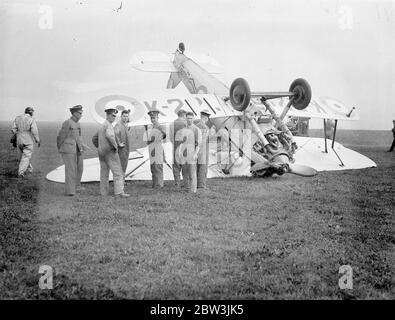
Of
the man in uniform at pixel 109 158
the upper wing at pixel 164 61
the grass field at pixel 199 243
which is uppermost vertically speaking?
the upper wing at pixel 164 61

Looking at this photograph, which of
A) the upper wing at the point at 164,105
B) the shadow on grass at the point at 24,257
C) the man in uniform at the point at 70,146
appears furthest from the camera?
the upper wing at the point at 164,105

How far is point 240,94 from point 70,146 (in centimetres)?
446

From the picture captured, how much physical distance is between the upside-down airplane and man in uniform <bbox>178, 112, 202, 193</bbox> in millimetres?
957

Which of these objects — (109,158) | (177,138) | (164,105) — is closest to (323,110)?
(164,105)

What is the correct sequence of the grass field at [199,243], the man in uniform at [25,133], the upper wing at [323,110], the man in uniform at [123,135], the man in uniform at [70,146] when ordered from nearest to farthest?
the grass field at [199,243], the man in uniform at [70,146], the man in uniform at [123,135], the man in uniform at [25,133], the upper wing at [323,110]

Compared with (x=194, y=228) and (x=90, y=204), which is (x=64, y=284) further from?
(x=90, y=204)

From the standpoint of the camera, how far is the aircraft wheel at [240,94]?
10.3 metres

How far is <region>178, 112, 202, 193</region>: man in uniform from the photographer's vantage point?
8906 millimetres

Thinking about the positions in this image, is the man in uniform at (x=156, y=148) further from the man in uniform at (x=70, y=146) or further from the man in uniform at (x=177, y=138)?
the man in uniform at (x=70, y=146)

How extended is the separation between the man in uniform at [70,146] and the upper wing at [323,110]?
5.57 m

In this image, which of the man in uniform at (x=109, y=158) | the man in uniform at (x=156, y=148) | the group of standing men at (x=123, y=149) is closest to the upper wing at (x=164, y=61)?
the man in uniform at (x=156, y=148)

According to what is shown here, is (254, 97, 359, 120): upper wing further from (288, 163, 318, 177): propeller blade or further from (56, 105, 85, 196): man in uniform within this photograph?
(56, 105, 85, 196): man in uniform

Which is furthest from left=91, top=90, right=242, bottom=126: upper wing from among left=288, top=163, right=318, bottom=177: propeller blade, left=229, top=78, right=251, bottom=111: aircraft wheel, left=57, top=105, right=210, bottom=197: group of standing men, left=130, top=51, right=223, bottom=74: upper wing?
left=130, top=51, right=223, bottom=74: upper wing

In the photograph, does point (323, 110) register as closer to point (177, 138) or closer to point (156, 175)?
point (177, 138)
